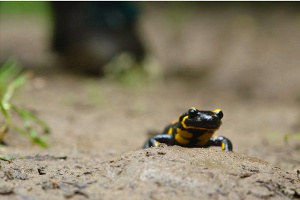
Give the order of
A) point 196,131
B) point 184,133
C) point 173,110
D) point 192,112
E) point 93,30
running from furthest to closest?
1. point 93,30
2. point 173,110
3. point 184,133
4. point 196,131
5. point 192,112

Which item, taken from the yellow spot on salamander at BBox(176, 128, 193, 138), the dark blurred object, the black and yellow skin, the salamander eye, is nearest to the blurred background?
the dark blurred object

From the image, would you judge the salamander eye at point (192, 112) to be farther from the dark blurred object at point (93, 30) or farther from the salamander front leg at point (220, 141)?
the dark blurred object at point (93, 30)

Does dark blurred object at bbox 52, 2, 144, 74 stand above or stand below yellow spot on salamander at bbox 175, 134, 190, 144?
above

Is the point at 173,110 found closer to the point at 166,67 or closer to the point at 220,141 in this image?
→ the point at 166,67

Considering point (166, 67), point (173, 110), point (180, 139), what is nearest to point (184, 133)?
point (180, 139)

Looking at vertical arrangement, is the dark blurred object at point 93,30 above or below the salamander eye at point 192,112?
above

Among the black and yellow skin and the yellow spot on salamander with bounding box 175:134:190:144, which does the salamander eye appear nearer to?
the black and yellow skin

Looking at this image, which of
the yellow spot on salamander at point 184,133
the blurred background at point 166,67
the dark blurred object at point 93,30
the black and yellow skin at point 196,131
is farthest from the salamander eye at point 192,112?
the dark blurred object at point 93,30
